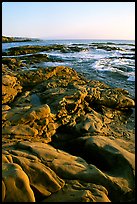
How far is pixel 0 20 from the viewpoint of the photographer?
6.55 feet

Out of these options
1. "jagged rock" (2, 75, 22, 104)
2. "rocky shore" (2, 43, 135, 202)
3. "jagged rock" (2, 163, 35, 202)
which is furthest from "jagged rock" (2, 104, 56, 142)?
"jagged rock" (2, 163, 35, 202)

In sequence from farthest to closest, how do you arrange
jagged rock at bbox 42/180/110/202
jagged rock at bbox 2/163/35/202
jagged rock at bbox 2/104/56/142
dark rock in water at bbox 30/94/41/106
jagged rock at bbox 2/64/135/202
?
dark rock in water at bbox 30/94/41/106 < jagged rock at bbox 2/104/56/142 < jagged rock at bbox 2/64/135/202 < jagged rock at bbox 42/180/110/202 < jagged rock at bbox 2/163/35/202

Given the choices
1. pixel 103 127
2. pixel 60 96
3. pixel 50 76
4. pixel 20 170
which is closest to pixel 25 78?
pixel 50 76

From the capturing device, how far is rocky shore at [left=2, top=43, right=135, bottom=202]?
2.88m

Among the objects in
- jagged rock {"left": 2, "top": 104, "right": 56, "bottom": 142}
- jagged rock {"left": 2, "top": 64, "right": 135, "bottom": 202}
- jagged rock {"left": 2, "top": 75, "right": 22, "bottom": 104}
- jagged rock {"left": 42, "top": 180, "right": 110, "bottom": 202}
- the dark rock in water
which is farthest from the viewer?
jagged rock {"left": 2, "top": 75, "right": 22, "bottom": 104}

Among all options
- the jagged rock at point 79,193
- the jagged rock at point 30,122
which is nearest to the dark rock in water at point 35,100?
the jagged rock at point 30,122

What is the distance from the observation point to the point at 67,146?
4.63 meters

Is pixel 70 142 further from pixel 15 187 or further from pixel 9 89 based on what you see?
pixel 9 89

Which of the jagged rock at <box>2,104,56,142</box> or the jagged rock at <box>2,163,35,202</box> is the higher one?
the jagged rock at <box>2,104,56,142</box>

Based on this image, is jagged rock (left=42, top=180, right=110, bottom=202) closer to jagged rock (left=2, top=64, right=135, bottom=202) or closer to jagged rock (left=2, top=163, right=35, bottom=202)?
jagged rock (left=2, top=64, right=135, bottom=202)

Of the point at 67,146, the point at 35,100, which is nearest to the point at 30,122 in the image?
the point at 67,146

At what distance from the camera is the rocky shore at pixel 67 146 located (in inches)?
113

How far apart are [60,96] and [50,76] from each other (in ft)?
9.75

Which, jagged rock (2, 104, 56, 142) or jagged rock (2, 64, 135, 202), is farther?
jagged rock (2, 104, 56, 142)
